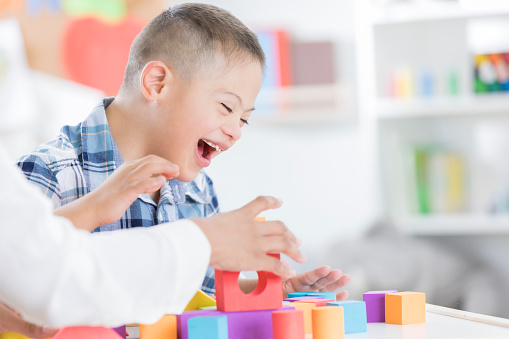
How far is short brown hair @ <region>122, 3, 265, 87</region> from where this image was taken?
104 centimetres

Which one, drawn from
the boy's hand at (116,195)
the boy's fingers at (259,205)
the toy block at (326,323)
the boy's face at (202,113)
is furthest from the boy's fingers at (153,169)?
the boy's face at (202,113)

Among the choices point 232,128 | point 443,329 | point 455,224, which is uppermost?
point 232,128

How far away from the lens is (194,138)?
40.5 inches

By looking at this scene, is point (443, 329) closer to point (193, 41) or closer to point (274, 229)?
point (274, 229)

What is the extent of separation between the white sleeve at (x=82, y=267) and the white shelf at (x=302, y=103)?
7.47ft

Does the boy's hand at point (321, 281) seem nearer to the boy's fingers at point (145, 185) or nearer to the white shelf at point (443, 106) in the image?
the boy's fingers at point (145, 185)

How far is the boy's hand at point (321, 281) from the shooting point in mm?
924

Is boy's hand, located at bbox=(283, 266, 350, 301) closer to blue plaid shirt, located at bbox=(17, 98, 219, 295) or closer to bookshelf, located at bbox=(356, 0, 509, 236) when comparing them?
blue plaid shirt, located at bbox=(17, 98, 219, 295)

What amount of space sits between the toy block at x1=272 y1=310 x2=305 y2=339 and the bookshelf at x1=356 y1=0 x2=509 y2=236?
1.93m

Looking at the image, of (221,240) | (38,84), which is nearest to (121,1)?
(38,84)

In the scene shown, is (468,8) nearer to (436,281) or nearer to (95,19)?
(436,281)

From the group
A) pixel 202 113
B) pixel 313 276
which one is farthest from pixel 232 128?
pixel 313 276

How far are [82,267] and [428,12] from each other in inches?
86.2

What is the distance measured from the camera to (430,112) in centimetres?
246
